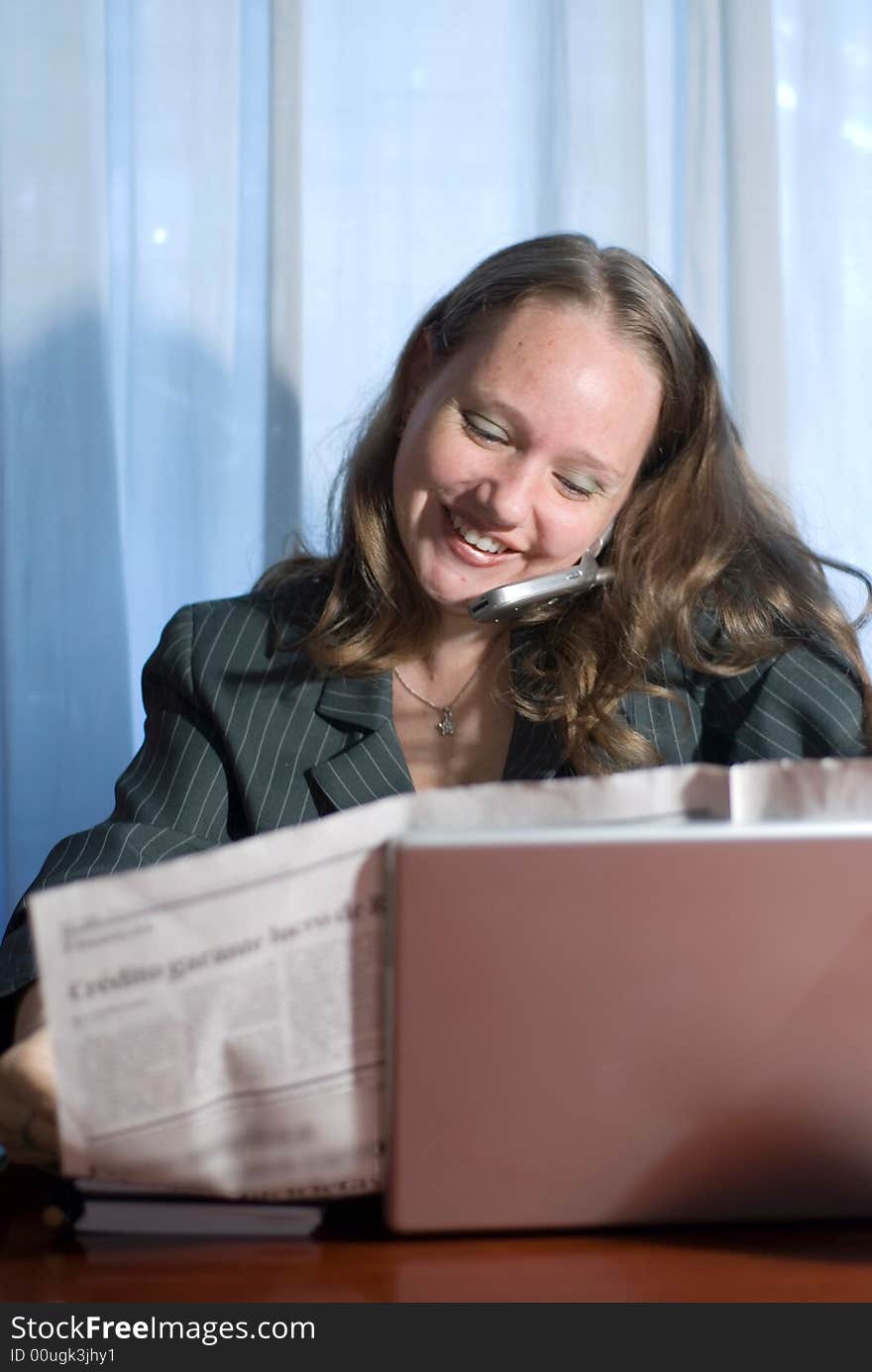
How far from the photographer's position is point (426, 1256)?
67 cm

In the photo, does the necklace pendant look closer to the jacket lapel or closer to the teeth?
the jacket lapel

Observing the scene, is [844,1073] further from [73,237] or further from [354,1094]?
[73,237]

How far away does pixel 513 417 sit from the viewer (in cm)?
132

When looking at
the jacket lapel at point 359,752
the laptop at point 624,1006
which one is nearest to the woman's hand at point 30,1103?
the laptop at point 624,1006

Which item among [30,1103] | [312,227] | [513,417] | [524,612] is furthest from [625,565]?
[30,1103]

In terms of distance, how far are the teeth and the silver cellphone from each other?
0.04 metres

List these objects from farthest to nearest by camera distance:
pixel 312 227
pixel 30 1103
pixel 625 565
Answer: pixel 312 227 → pixel 625 565 → pixel 30 1103

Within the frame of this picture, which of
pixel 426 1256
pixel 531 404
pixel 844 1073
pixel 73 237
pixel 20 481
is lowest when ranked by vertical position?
pixel 426 1256

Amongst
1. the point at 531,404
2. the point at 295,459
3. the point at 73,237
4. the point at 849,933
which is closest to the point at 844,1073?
the point at 849,933

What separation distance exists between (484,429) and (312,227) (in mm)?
494

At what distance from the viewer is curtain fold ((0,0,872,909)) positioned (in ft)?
5.37

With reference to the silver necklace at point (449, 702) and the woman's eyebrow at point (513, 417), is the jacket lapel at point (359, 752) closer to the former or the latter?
the silver necklace at point (449, 702)

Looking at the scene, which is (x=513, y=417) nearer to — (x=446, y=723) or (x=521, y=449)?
(x=521, y=449)

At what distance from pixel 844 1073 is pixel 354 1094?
226mm
